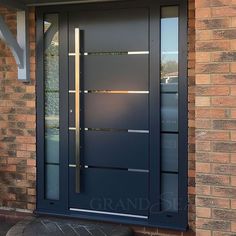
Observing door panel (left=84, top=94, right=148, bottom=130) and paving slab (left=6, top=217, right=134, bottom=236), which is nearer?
paving slab (left=6, top=217, right=134, bottom=236)

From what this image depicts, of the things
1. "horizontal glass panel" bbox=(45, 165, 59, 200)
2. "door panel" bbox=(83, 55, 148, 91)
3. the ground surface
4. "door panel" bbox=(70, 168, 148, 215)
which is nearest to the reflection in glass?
"horizontal glass panel" bbox=(45, 165, 59, 200)

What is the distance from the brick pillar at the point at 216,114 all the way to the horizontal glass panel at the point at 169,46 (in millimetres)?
914

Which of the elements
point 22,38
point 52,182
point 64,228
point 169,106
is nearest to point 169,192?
point 169,106

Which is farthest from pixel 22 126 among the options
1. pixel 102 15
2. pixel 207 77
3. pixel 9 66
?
pixel 207 77

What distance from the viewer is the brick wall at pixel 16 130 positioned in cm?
477

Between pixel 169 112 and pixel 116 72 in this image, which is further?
pixel 116 72

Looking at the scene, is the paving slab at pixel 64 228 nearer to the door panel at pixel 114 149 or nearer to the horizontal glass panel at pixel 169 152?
the door panel at pixel 114 149

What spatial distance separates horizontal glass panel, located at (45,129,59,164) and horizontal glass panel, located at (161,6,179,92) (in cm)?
132

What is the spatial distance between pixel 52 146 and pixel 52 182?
393mm

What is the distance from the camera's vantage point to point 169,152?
14.3 ft

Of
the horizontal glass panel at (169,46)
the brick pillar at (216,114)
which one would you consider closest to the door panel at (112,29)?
the horizontal glass panel at (169,46)

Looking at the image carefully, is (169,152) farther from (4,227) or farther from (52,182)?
(4,227)

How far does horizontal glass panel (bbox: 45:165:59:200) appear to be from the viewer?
4805 mm

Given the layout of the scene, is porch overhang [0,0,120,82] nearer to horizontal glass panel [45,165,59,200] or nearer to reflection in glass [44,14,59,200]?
reflection in glass [44,14,59,200]
